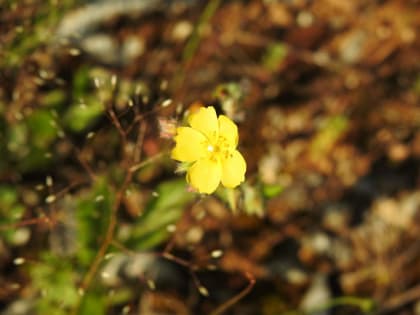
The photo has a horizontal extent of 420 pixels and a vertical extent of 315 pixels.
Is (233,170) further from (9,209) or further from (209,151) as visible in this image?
(9,209)

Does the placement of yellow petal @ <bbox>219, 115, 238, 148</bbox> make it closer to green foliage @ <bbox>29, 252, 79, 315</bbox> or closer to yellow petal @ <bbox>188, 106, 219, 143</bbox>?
yellow petal @ <bbox>188, 106, 219, 143</bbox>

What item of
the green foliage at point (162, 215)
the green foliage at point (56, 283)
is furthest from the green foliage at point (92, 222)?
the green foliage at point (162, 215)

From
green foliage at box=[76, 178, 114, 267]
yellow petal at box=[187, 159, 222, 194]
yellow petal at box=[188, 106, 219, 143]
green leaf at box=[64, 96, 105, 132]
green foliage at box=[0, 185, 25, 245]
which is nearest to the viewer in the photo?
yellow petal at box=[187, 159, 222, 194]

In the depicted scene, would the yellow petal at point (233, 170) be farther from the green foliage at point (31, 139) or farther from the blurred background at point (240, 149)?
the green foliage at point (31, 139)

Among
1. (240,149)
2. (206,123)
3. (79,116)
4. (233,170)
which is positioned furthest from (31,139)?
(233,170)

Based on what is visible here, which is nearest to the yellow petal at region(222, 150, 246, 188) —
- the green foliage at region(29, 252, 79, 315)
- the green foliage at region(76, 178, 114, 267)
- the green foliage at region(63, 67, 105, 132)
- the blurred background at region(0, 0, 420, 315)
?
the blurred background at region(0, 0, 420, 315)

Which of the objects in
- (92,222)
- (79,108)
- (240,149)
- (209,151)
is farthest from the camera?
(240,149)
